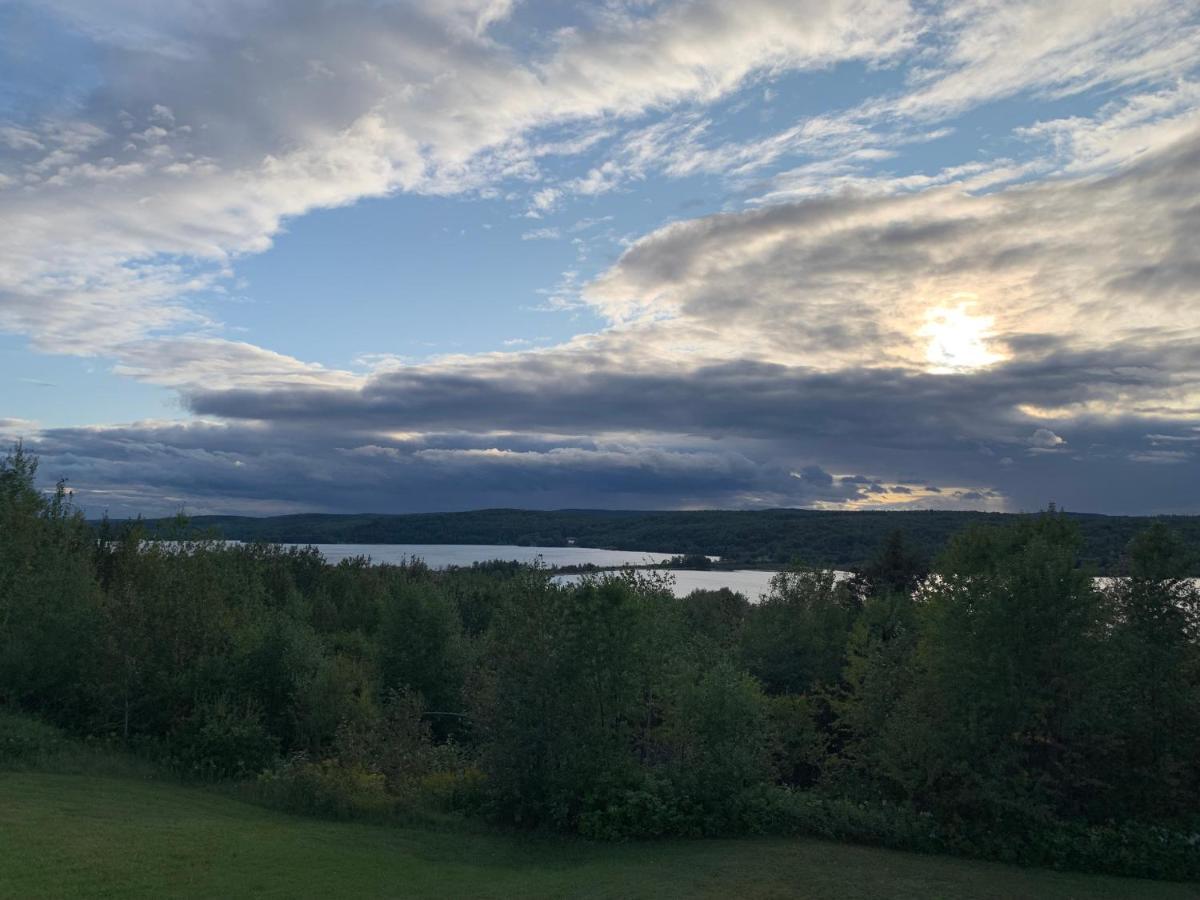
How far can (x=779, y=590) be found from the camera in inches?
1911

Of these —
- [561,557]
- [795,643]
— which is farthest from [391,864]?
[561,557]

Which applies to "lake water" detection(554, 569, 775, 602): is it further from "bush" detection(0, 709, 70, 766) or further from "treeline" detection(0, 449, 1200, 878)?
"bush" detection(0, 709, 70, 766)

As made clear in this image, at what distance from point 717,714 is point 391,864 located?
8.88 meters

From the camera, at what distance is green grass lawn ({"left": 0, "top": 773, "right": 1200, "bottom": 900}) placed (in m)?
15.0

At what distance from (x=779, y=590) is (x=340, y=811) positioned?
31.1 metres

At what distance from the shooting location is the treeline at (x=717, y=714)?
66.2 ft

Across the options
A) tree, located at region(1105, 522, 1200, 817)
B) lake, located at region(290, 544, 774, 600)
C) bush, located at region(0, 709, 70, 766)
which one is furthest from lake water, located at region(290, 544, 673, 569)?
tree, located at region(1105, 522, 1200, 817)

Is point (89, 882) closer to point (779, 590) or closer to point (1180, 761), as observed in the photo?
point (1180, 761)

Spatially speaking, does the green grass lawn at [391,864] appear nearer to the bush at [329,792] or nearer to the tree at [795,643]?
the bush at [329,792]

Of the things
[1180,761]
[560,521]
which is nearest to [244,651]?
[1180,761]

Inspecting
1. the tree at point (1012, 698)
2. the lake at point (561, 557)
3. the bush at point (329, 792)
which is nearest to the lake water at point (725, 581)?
the lake at point (561, 557)

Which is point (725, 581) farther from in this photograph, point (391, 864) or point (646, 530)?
point (391, 864)

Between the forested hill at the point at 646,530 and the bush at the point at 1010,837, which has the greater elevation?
the forested hill at the point at 646,530

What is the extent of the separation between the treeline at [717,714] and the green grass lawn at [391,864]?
3.73 ft
